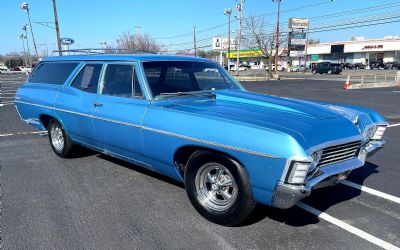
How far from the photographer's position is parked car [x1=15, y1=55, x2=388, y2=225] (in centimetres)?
293

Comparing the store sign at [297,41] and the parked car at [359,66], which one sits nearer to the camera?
the store sign at [297,41]

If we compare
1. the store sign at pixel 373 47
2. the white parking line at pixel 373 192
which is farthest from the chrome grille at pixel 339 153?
the store sign at pixel 373 47

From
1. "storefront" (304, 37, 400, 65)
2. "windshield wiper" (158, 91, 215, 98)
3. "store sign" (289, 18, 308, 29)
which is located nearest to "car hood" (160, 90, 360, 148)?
"windshield wiper" (158, 91, 215, 98)

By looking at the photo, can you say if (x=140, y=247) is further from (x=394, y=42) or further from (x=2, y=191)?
(x=394, y=42)

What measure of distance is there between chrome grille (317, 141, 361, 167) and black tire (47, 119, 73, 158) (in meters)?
3.96

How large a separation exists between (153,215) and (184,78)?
1837 mm

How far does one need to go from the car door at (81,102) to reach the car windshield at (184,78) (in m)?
0.98

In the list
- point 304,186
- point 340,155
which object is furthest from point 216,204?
point 340,155

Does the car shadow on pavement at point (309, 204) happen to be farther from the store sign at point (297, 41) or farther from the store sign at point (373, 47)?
the store sign at point (373, 47)

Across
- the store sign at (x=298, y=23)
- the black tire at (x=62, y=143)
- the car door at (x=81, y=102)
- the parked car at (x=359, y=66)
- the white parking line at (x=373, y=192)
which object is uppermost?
the store sign at (x=298, y=23)

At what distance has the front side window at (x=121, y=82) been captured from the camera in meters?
4.27

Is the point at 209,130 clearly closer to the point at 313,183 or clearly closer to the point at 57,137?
the point at 313,183

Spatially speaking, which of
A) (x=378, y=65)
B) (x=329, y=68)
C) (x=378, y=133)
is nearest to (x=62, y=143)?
(x=378, y=133)

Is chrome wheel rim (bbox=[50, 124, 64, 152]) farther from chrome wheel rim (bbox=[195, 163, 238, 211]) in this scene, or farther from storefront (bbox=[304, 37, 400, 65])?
storefront (bbox=[304, 37, 400, 65])
